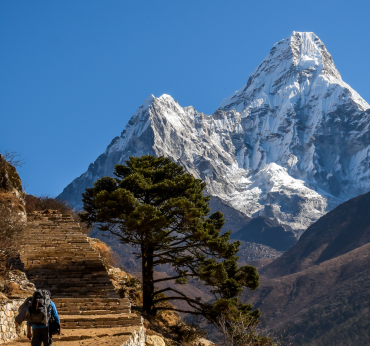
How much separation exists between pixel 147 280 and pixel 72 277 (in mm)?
6189

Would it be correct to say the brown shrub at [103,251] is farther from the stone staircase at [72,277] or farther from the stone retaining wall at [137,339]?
the stone retaining wall at [137,339]

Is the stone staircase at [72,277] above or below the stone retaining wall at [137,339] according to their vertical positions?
Result: above

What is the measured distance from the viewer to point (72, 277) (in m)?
16.2

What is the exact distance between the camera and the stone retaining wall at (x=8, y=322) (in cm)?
995

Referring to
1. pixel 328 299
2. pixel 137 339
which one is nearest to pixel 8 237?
pixel 137 339

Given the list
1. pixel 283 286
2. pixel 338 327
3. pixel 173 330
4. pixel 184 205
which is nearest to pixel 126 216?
pixel 184 205

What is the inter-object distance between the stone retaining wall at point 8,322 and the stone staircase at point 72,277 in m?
1.45

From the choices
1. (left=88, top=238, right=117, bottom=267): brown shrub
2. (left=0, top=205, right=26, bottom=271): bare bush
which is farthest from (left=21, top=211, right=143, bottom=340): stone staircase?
(left=88, top=238, right=117, bottom=267): brown shrub

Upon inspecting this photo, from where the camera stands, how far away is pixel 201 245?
68.6ft

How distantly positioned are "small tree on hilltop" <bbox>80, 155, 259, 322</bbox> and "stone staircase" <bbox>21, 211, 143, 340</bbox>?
1.78 metres

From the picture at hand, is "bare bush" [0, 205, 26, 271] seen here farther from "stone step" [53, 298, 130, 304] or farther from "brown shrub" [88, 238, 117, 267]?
"brown shrub" [88, 238, 117, 267]

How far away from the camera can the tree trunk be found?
69.6ft

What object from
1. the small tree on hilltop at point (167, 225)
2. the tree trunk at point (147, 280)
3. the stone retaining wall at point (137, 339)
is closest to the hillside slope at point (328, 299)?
the small tree on hilltop at point (167, 225)

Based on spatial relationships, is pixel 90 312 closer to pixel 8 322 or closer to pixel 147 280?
pixel 8 322
